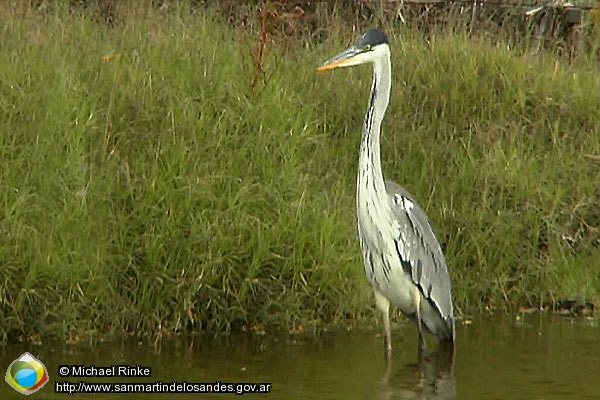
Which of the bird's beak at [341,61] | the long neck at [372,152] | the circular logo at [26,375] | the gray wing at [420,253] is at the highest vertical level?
the bird's beak at [341,61]

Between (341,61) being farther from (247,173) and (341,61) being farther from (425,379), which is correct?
(425,379)

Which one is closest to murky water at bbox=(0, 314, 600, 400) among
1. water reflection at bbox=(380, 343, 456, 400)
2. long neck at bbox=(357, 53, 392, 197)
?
water reflection at bbox=(380, 343, 456, 400)

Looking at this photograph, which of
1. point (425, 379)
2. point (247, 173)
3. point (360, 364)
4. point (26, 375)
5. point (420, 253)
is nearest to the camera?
point (26, 375)

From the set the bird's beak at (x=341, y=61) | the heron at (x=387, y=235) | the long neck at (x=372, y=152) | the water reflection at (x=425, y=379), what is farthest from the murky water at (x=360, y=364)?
the bird's beak at (x=341, y=61)

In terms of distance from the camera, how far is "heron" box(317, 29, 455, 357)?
775 centimetres

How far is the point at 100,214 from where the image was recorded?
324 inches

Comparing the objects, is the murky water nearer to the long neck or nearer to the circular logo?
the circular logo

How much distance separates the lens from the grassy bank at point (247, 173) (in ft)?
26.6

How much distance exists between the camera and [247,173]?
343 inches

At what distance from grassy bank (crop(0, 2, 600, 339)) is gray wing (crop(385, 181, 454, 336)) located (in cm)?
60

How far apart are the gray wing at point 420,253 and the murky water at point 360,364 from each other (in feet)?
1.09

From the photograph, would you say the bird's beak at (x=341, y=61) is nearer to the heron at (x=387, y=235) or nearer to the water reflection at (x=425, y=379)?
the heron at (x=387, y=235)

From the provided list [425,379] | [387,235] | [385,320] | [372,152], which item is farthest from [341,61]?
[425,379]

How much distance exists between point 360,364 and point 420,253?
2.58 ft
